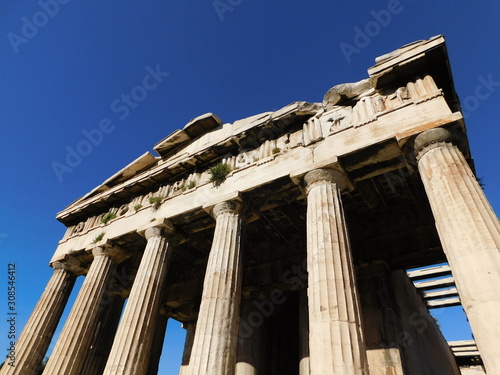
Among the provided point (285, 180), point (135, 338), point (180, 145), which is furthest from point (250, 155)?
point (135, 338)

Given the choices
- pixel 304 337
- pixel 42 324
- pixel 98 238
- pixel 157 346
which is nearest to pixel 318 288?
pixel 304 337

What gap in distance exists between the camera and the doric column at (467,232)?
4898mm

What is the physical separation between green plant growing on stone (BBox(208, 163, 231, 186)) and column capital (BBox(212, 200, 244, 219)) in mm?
1124

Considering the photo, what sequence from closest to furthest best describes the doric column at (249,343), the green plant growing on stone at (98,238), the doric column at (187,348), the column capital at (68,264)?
the doric column at (249,343) < the green plant growing on stone at (98,238) < the doric column at (187,348) < the column capital at (68,264)

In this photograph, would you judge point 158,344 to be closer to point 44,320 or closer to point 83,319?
point 83,319

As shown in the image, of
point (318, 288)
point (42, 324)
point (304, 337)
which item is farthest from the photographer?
point (42, 324)

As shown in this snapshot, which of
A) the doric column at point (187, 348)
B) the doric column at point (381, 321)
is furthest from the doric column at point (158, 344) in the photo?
the doric column at point (381, 321)

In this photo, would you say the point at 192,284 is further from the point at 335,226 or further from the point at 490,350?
the point at 490,350

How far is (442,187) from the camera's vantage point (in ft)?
21.8

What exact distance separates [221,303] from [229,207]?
302cm

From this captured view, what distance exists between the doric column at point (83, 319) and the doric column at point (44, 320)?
193 centimetres

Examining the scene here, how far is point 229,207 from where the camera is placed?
10156 mm

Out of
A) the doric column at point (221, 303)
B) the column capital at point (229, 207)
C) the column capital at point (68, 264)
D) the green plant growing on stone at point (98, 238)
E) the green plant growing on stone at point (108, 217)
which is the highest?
the green plant growing on stone at point (108, 217)

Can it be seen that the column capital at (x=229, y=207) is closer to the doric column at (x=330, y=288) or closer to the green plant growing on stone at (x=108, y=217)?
the doric column at (x=330, y=288)
